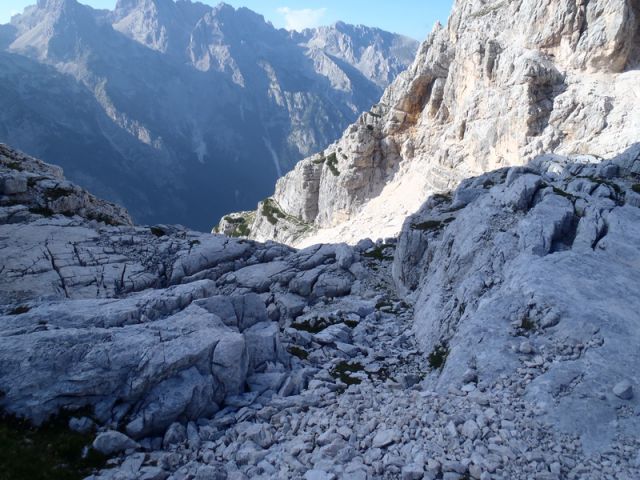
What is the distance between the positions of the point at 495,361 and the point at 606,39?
67.6 metres

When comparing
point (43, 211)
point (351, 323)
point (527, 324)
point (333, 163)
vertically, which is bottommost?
point (351, 323)

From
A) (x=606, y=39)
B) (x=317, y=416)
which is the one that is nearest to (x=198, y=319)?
(x=317, y=416)

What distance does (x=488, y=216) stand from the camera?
23859 mm

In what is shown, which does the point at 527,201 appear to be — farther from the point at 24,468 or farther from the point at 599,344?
the point at 24,468

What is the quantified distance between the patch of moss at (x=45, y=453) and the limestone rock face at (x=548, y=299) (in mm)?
11200

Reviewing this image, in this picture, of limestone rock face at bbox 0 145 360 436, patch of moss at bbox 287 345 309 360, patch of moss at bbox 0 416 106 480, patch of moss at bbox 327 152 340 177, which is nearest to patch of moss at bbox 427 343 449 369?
patch of moss at bbox 287 345 309 360

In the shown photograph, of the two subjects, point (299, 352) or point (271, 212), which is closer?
point (299, 352)

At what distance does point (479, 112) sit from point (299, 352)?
7132 cm

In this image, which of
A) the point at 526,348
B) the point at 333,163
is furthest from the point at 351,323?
the point at 333,163

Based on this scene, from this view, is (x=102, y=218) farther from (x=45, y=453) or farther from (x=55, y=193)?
(x=45, y=453)

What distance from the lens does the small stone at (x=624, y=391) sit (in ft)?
37.4

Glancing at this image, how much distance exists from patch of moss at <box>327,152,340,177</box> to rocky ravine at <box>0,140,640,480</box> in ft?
274

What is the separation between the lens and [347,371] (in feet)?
58.5

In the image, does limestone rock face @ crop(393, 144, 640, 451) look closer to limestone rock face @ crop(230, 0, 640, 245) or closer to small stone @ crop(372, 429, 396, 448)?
small stone @ crop(372, 429, 396, 448)
